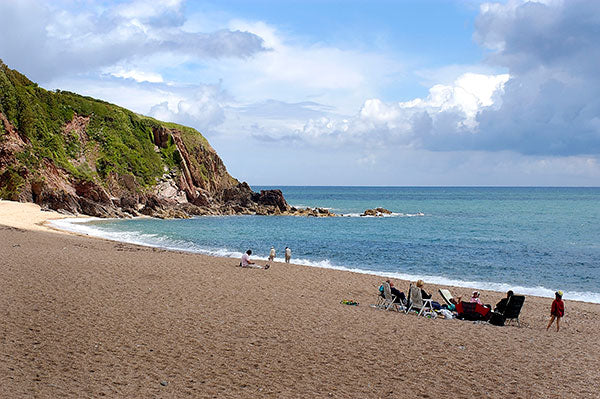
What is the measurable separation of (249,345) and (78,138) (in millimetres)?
64705

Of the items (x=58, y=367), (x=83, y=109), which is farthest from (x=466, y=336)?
(x=83, y=109)

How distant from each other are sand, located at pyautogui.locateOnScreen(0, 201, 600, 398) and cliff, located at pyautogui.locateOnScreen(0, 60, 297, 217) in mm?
39991

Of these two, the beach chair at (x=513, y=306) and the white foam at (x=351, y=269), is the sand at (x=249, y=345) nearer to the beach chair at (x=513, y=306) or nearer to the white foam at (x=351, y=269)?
the beach chair at (x=513, y=306)

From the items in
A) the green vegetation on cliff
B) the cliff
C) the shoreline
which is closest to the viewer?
the shoreline

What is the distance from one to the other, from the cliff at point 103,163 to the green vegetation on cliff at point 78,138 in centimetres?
12

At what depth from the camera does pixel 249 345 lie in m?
10.1

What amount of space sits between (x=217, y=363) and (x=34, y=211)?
141 feet

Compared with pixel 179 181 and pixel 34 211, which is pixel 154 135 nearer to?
pixel 179 181

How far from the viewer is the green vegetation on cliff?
5553cm

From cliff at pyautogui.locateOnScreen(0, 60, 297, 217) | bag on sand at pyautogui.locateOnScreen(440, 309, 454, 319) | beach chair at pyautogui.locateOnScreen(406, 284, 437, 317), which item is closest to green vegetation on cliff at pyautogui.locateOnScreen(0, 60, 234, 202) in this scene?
cliff at pyautogui.locateOnScreen(0, 60, 297, 217)

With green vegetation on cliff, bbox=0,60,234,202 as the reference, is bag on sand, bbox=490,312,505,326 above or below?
below

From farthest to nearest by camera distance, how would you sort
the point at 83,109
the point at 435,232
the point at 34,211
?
the point at 83,109
the point at 435,232
the point at 34,211

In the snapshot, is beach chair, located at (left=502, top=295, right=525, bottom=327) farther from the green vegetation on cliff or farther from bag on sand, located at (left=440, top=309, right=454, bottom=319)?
the green vegetation on cliff

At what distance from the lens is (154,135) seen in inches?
3228
